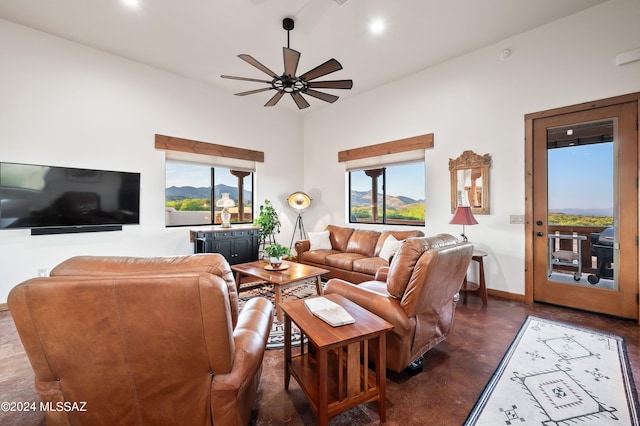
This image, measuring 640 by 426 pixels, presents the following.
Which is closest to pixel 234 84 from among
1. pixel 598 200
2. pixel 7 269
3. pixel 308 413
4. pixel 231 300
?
pixel 7 269

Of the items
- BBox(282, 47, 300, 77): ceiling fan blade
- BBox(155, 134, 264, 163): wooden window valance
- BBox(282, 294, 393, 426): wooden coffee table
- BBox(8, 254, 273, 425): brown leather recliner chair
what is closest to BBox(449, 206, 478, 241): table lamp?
BBox(282, 294, 393, 426): wooden coffee table

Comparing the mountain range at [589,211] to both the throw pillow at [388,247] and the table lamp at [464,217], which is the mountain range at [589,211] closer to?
the table lamp at [464,217]

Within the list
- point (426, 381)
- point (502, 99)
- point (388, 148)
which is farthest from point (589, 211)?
point (426, 381)

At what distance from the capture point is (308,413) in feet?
5.50

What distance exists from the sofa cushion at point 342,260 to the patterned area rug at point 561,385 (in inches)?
88.1

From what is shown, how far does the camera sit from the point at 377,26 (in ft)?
11.2

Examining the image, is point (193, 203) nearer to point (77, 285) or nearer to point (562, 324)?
point (77, 285)

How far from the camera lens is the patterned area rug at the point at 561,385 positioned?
1.64 metres

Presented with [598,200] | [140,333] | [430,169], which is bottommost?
[140,333]

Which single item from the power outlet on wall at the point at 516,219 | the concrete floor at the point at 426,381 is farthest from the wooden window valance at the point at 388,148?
the concrete floor at the point at 426,381

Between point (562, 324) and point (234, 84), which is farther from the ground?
point (234, 84)

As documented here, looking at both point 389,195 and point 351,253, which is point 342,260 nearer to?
point 351,253

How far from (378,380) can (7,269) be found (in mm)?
4489

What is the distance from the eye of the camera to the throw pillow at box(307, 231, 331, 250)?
520cm
